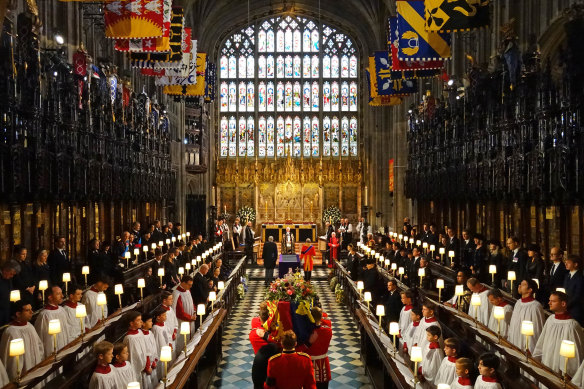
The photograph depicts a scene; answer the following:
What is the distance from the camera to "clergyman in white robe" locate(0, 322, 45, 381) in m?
6.61

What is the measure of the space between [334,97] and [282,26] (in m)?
6.14

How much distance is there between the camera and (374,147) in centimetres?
3369

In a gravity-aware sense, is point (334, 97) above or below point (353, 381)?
above

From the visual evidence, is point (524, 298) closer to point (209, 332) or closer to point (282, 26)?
point (209, 332)

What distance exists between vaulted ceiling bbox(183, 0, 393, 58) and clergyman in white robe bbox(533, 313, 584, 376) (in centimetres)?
2807

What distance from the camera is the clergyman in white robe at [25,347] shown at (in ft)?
21.7

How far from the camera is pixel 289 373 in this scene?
5391mm

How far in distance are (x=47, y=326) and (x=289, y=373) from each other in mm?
4263

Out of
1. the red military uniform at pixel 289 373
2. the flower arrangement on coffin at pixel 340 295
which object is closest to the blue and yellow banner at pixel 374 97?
the flower arrangement on coffin at pixel 340 295

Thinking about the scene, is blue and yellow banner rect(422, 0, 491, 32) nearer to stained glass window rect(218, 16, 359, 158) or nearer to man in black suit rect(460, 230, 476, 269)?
man in black suit rect(460, 230, 476, 269)

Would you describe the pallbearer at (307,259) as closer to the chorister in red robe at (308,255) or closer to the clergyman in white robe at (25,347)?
the chorister in red robe at (308,255)

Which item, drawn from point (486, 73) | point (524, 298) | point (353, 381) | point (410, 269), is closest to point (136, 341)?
point (353, 381)

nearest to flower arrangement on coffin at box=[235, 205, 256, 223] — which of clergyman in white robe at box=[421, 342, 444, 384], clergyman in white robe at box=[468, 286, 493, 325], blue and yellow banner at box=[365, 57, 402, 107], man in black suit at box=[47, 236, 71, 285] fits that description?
blue and yellow banner at box=[365, 57, 402, 107]

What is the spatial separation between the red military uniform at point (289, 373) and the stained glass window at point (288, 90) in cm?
2993
